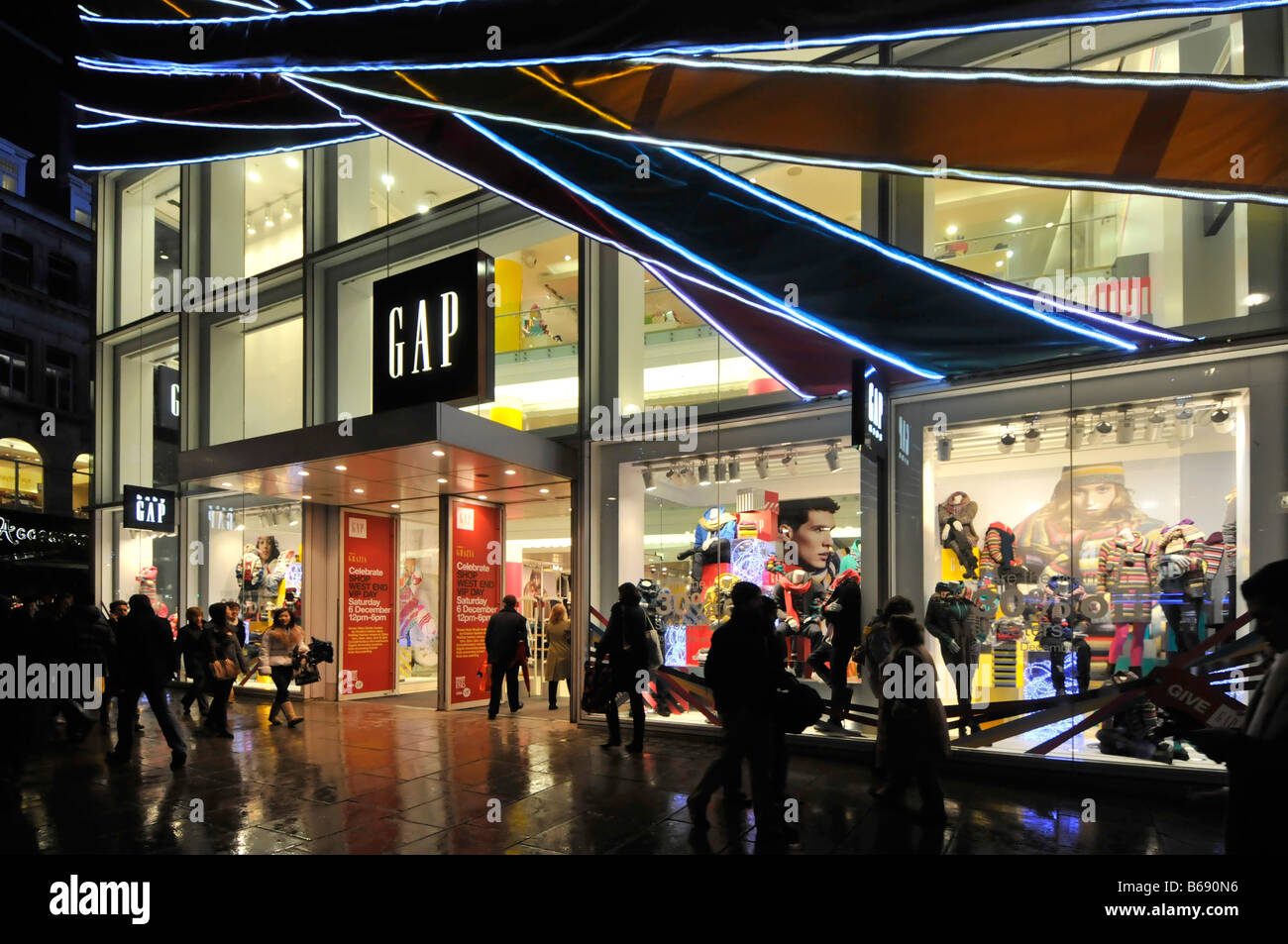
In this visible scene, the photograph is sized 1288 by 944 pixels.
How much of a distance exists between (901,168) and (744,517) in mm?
4166

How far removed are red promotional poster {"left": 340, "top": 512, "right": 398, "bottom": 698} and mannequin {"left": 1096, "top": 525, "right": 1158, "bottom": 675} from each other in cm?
1003

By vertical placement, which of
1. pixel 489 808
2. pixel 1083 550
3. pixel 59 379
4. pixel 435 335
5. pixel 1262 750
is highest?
pixel 59 379

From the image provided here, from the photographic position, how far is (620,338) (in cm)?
995

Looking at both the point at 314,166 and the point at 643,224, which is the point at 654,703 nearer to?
the point at 643,224

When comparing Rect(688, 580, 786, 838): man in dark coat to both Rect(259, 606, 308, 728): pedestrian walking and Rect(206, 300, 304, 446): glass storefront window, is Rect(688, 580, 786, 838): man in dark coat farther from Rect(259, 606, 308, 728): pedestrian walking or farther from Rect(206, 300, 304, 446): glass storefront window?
Rect(206, 300, 304, 446): glass storefront window

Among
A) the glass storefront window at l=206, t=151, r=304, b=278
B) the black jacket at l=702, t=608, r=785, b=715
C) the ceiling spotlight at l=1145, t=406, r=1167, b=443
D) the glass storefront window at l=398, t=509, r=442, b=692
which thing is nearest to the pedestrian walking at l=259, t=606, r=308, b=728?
the glass storefront window at l=398, t=509, r=442, b=692

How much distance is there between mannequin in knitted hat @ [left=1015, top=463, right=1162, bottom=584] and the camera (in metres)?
6.99

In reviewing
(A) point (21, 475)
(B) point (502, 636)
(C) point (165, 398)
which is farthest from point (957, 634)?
(A) point (21, 475)

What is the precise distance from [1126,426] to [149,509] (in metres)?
14.6

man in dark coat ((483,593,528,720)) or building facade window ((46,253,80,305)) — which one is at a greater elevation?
building facade window ((46,253,80,305))

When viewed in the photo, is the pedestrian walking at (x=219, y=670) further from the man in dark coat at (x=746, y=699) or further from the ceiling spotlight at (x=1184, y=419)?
the ceiling spotlight at (x=1184, y=419)

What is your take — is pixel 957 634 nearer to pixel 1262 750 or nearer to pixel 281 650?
pixel 1262 750

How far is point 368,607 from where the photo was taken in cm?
1245

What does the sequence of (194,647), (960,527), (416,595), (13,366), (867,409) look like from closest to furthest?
(867,409)
(960,527)
(194,647)
(416,595)
(13,366)
